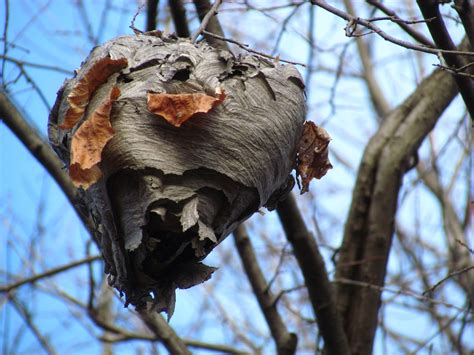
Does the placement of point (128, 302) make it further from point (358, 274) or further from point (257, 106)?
point (358, 274)

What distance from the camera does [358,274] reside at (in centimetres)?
390

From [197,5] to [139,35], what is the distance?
3.89 ft

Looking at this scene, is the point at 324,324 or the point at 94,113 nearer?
the point at 94,113

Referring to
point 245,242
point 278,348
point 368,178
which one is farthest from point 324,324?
point 368,178

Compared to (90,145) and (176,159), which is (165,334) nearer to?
(176,159)

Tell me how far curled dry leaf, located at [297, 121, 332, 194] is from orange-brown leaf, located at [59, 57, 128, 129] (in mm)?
642

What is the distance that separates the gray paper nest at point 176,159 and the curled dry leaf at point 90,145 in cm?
6

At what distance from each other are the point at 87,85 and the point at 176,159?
354 mm

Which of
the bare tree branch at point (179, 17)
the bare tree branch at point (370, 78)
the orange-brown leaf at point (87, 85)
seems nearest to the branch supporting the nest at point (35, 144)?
the bare tree branch at point (179, 17)

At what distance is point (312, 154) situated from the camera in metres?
2.41

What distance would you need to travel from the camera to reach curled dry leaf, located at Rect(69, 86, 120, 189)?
1.93 meters

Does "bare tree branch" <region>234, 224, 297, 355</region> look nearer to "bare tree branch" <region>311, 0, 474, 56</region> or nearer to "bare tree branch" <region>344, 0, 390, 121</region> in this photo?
"bare tree branch" <region>311, 0, 474, 56</region>

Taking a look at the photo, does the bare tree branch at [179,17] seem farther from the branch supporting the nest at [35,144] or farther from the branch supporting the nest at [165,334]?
the branch supporting the nest at [165,334]

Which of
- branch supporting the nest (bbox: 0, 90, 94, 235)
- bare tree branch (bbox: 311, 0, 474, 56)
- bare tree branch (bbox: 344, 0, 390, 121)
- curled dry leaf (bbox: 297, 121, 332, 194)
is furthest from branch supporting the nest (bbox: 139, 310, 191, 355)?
bare tree branch (bbox: 344, 0, 390, 121)
